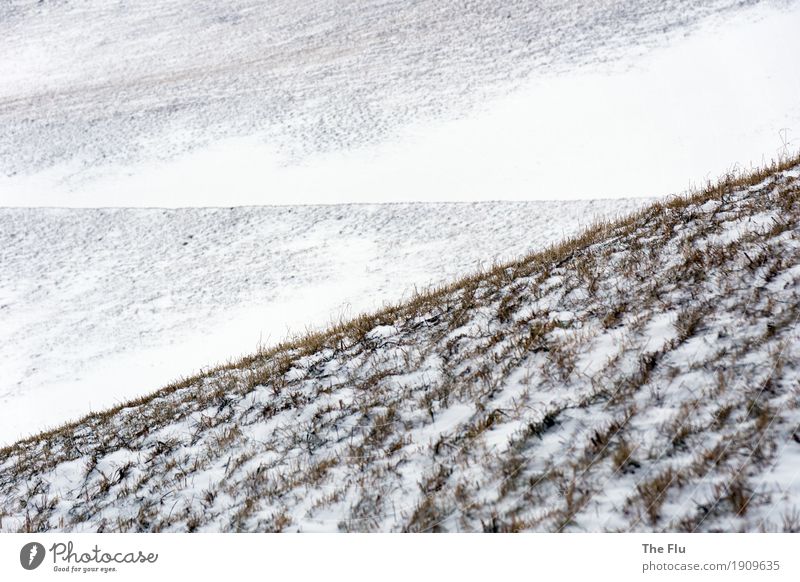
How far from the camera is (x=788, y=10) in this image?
2803 cm

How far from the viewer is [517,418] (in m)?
5.79

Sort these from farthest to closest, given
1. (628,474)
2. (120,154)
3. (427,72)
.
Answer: (427,72) → (120,154) → (628,474)

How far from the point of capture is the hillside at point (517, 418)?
4605mm

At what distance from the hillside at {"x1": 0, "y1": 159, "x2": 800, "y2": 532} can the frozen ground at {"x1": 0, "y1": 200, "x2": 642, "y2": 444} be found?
16.0 ft

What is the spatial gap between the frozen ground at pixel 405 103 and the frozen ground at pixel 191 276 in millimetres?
1634

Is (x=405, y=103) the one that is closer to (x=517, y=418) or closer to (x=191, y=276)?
(x=191, y=276)

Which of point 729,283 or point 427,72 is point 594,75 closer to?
point 427,72

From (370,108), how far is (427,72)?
3.92 m

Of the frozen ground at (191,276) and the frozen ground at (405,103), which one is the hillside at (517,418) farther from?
the frozen ground at (405,103)

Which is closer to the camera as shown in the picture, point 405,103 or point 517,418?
point 517,418
